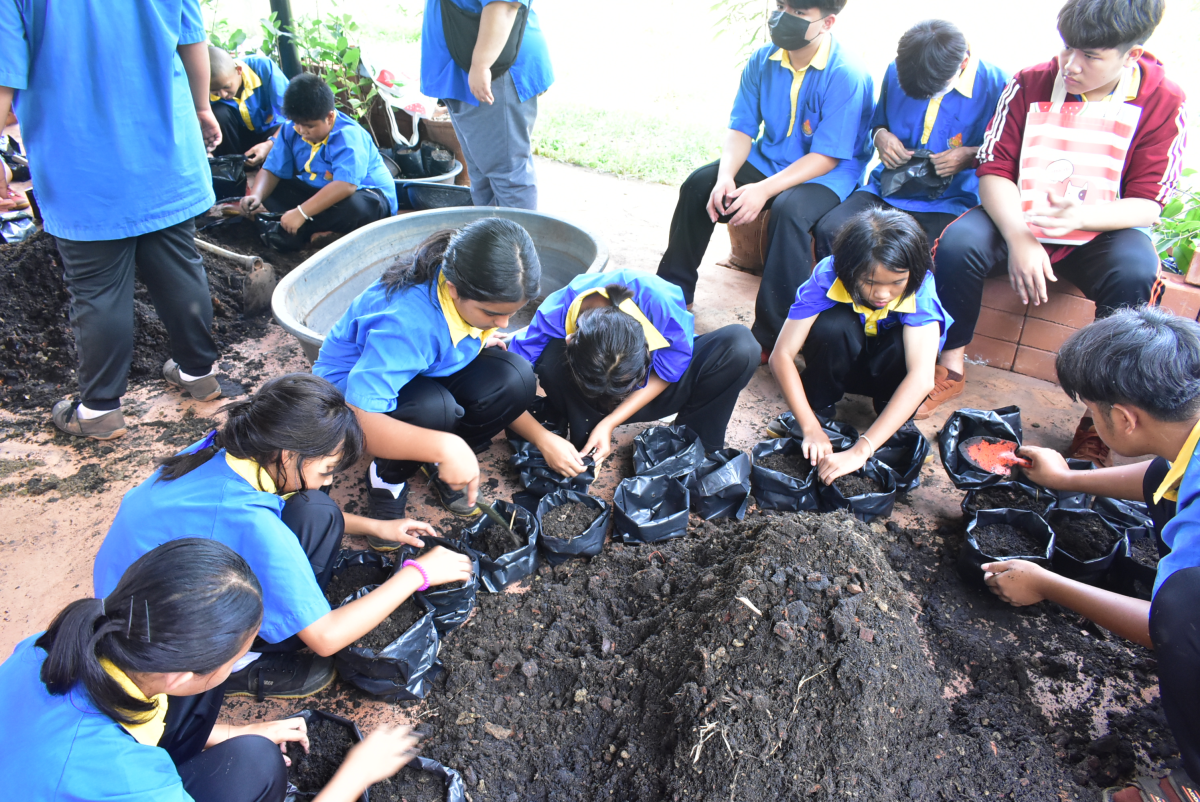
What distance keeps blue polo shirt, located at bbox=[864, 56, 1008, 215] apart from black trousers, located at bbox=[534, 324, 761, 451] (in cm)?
127

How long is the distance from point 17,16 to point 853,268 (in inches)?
104

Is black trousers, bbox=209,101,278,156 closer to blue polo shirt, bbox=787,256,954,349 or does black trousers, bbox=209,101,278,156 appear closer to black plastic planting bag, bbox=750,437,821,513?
blue polo shirt, bbox=787,256,954,349

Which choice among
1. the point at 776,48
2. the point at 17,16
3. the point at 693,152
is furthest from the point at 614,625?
the point at 693,152

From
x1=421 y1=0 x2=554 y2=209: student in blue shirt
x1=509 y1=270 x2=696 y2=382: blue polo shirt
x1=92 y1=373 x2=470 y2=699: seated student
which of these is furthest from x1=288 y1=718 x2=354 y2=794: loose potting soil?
x1=421 y1=0 x2=554 y2=209: student in blue shirt

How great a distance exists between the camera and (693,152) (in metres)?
5.93

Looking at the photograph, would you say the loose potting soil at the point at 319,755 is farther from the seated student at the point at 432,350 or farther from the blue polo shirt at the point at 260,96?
the blue polo shirt at the point at 260,96

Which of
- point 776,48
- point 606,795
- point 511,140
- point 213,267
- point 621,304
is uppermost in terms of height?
point 776,48

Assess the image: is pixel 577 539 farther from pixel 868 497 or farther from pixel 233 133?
pixel 233 133

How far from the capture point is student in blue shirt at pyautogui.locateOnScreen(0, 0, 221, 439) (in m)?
2.11

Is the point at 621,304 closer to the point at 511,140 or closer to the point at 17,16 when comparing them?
the point at 511,140

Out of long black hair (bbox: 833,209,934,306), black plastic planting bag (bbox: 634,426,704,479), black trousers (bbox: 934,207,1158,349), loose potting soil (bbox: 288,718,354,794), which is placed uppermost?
long black hair (bbox: 833,209,934,306)

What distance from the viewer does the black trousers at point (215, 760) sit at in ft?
4.31

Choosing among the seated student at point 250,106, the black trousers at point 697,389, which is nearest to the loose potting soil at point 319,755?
the black trousers at point 697,389

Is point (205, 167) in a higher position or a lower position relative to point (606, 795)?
higher
